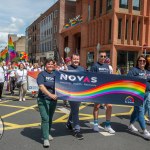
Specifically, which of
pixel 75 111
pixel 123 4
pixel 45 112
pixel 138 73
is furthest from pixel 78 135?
pixel 123 4

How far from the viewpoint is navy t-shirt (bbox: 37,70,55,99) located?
5.66 metres

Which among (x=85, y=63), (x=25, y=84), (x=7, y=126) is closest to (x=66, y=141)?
(x=7, y=126)

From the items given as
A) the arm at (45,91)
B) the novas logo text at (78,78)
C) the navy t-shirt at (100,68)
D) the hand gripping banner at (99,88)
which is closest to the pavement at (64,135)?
the hand gripping banner at (99,88)

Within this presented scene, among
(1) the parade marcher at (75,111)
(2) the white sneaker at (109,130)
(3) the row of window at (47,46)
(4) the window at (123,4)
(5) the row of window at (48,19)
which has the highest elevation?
(5) the row of window at (48,19)

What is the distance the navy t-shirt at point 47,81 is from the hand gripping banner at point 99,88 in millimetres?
96

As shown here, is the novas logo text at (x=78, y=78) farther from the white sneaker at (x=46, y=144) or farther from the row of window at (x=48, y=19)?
the row of window at (x=48, y=19)

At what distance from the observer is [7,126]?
23.8ft

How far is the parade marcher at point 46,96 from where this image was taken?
18.4 ft

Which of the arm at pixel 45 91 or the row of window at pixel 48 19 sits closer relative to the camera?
the arm at pixel 45 91

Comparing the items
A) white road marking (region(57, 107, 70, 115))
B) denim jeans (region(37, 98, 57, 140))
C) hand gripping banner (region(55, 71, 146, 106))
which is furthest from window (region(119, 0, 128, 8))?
denim jeans (region(37, 98, 57, 140))

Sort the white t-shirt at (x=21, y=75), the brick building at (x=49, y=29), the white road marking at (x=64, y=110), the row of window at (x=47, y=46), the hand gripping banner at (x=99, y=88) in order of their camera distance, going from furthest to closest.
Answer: the row of window at (x=47, y=46), the brick building at (x=49, y=29), the white t-shirt at (x=21, y=75), the white road marking at (x=64, y=110), the hand gripping banner at (x=99, y=88)

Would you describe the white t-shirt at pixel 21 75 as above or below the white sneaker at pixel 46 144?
above

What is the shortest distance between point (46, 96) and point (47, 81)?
0.29 metres

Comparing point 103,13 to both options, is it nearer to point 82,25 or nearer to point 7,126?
point 82,25
